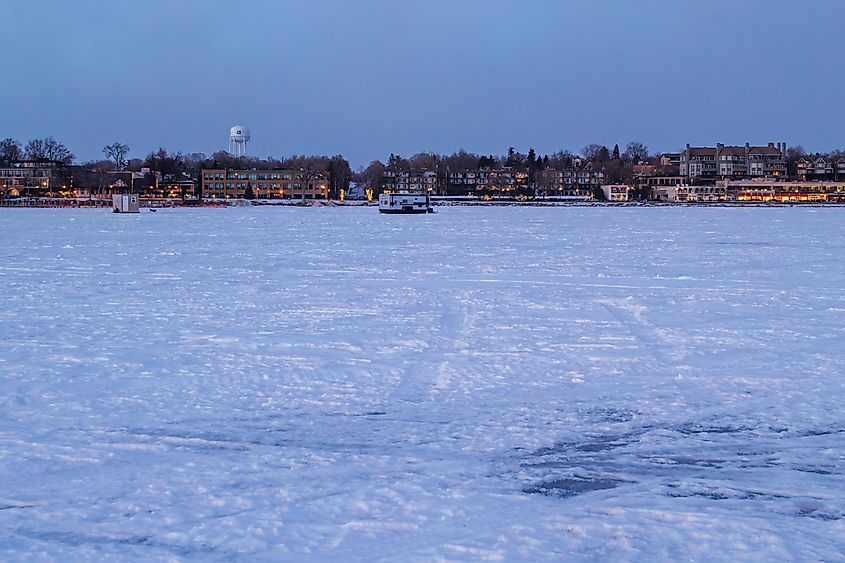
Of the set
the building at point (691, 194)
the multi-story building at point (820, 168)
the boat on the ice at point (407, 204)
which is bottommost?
the boat on the ice at point (407, 204)

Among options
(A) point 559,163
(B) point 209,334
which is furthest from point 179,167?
(B) point 209,334

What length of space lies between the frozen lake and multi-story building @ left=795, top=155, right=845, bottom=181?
143 m

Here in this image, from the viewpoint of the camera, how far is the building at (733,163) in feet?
456

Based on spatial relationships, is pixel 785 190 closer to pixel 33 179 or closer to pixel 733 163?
pixel 733 163

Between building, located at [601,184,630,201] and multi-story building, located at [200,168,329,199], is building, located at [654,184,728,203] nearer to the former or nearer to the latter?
building, located at [601,184,630,201]

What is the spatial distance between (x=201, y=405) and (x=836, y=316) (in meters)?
6.93

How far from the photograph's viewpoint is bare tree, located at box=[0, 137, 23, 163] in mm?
141250

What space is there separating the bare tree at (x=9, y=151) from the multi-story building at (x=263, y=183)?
3144 centimetres

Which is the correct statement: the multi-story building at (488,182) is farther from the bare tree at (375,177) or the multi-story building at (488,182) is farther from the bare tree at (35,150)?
the bare tree at (35,150)

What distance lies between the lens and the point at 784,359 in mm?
7508

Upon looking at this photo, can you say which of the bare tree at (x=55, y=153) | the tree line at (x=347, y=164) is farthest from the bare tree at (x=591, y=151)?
the bare tree at (x=55, y=153)

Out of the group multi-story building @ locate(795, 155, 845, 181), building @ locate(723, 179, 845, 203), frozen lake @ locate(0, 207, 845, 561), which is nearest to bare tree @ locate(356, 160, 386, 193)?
building @ locate(723, 179, 845, 203)

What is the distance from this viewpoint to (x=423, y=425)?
5.57m

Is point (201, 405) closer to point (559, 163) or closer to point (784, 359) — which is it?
point (784, 359)
